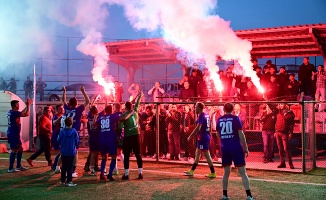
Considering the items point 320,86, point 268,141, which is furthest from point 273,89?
point 268,141

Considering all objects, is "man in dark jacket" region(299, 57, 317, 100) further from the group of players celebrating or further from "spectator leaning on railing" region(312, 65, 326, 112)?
the group of players celebrating

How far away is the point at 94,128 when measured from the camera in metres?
12.5

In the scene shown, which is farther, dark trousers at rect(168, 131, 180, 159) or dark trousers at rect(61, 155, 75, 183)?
dark trousers at rect(168, 131, 180, 159)

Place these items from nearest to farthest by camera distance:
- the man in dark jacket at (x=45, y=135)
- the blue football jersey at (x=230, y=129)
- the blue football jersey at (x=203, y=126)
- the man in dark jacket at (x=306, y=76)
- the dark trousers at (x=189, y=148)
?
the blue football jersey at (x=230, y=129), the blue football jersey at (x=203, y=126), the man in dark jacket at (x=45, y=135), the dark trousers at (x=189, y=148), the man in dark jacket at (x=306, y=76)

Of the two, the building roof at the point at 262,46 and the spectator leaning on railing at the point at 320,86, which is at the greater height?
the building roof at the point at 262,46

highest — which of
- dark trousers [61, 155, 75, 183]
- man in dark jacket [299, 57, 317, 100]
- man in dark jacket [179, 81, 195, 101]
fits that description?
man in dark jacket [299, 57, 317, 100]

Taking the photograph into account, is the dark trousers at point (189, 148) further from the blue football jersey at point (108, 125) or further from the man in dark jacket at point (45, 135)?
the man in dark jacket at point (45, 135)

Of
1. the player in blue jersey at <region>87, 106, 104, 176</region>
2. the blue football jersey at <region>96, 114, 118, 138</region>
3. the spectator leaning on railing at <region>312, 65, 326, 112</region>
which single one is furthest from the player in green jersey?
the spectator leaning on railing at <region>312, 65, 326, 112</region>

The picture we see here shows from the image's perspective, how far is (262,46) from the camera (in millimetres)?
20047

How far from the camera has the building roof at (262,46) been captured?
17.9 metres

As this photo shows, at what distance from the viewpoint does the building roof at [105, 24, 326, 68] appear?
58.7 feet

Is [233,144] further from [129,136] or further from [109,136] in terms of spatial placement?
[109,136]

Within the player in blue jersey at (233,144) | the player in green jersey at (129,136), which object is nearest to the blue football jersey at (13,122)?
the player in green jersey at (129,136)

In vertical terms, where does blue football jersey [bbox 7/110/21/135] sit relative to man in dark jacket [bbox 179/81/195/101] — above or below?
below
